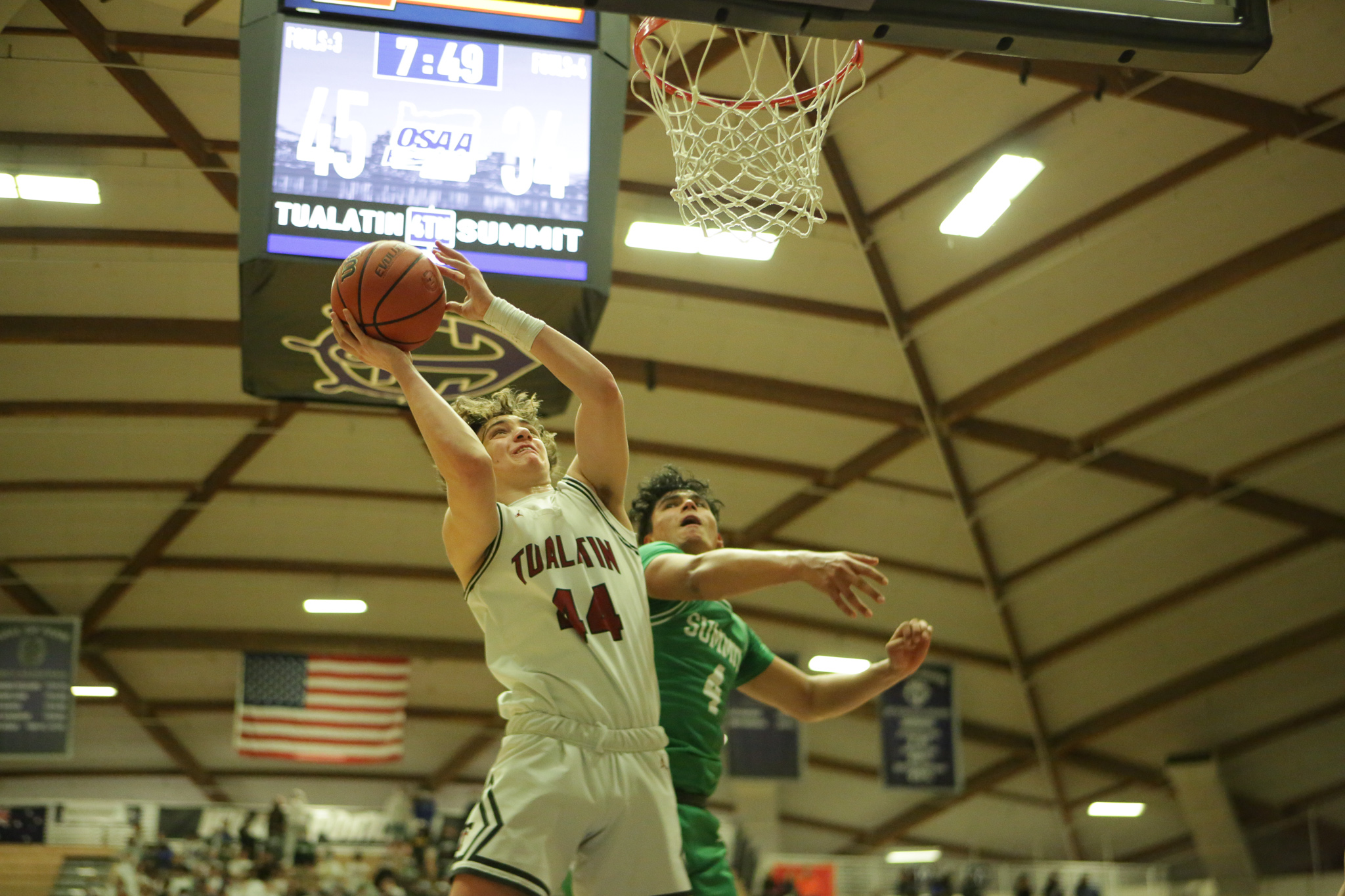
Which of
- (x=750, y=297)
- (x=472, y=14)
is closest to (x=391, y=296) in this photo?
(x=472, y=14)

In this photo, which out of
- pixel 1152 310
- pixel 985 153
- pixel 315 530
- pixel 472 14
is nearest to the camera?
pixel 472 14

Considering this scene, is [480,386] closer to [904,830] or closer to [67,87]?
[67,87]

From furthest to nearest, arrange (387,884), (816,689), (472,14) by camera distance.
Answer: (387,884)
(472,14)
(816,689)

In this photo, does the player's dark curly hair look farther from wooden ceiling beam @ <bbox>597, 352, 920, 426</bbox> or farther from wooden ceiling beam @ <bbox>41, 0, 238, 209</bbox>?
wooden ceiling beam @ <bbox>597, 352, 920, 426</bbox>

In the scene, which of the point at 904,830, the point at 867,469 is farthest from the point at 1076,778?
the point at 867,469

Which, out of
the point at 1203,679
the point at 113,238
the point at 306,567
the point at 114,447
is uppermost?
the point at 113,238

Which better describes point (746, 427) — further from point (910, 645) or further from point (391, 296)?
point (391, 296)

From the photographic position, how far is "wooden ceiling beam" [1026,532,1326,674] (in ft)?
54.6

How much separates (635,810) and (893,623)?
1643 centimetres

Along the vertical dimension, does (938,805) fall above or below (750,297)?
below

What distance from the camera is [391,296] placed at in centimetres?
353

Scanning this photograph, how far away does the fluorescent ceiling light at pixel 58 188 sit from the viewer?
1093 cm

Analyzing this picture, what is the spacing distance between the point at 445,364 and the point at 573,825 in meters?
3.78

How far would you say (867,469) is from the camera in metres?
15.7
